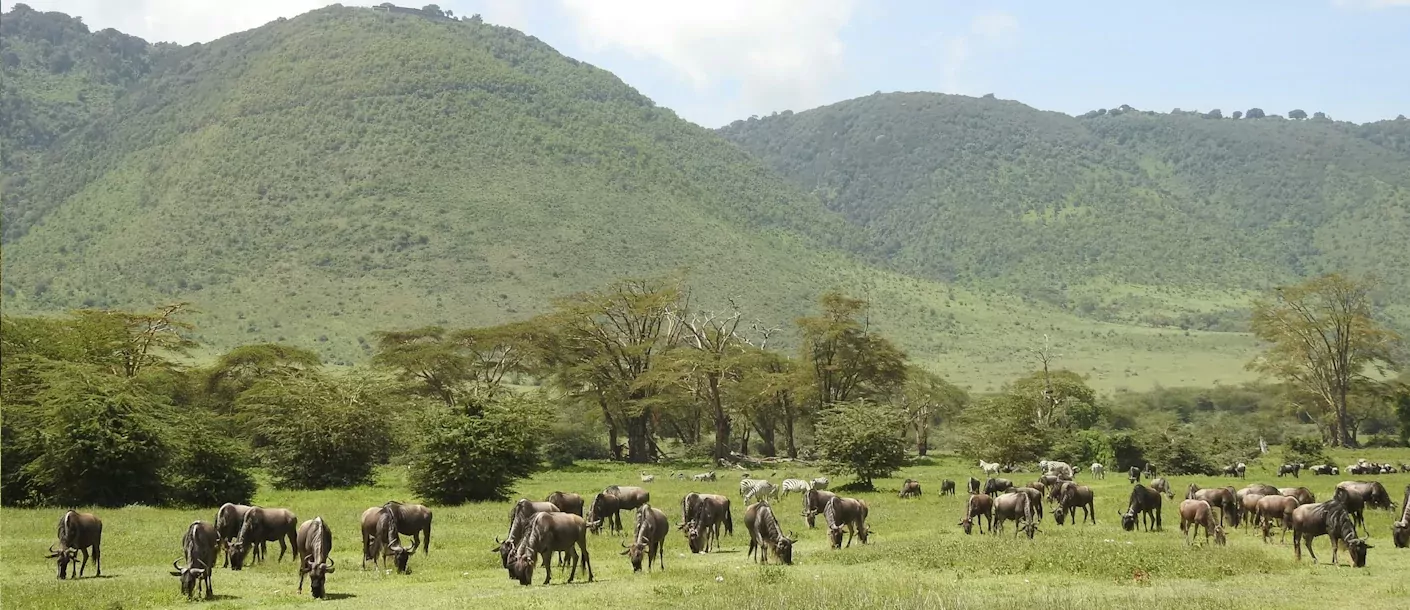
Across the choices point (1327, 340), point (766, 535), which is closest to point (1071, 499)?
point (766, 535)

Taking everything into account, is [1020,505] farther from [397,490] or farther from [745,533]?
[397,490]

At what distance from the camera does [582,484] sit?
5281cm

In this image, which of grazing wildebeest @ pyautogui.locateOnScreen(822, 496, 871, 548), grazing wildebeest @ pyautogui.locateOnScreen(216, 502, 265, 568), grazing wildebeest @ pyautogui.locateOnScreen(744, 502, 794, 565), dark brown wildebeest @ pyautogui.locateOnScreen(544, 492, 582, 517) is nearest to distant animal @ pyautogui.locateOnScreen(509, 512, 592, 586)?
grazing wildebeest @ pyautogui.locateOnScreen(744, 502, 794, 565)

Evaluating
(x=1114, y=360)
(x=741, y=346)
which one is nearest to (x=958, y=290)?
(x=1114, y=360)

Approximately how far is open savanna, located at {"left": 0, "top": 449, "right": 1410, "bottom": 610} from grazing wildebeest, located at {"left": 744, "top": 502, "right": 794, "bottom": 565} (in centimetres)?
46

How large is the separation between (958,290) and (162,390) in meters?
152

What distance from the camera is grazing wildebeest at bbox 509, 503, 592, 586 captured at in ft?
70.9

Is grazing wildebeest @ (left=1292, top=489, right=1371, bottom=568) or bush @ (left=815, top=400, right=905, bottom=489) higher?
bush @ (left=815, top=400, right=905, bottom=489)

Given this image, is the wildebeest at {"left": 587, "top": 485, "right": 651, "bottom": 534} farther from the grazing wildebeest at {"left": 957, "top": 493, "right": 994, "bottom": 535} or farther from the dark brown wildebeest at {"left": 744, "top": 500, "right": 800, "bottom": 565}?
the grazing wildebeest at {"left": 957, "top": 493, "right": 994, "bottom": 535}

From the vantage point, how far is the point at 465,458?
144ft

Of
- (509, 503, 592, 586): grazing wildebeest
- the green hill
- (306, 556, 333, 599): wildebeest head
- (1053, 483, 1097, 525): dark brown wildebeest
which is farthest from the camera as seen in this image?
the green hill

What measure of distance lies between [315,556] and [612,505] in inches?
494

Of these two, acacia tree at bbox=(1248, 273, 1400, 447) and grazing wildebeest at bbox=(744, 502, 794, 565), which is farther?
acacia tree at bbox=(1248, 273, 1400, 447)

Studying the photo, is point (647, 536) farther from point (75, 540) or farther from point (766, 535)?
point (75, 540)
